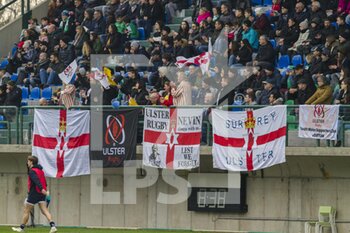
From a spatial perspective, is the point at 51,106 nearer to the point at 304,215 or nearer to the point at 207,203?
the point at 207,203

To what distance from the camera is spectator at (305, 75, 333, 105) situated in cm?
2727

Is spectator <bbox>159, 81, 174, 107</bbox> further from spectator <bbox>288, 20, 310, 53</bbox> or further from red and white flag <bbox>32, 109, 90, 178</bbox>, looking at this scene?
spectator <bbox>288, 20, 310, 53</bbox>

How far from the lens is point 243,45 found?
30359mm

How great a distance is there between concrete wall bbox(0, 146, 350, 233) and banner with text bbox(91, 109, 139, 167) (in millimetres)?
1147

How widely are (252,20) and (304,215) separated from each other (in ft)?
17.9

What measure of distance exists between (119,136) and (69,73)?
352cm

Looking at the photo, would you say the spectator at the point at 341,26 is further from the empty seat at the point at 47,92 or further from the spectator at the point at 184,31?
the empty seat at the point at 47,92

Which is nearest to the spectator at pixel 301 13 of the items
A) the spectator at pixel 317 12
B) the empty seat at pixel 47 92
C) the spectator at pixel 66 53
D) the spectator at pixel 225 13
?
the spectator at pixel 317 12

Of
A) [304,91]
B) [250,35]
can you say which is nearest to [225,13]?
[250,35]

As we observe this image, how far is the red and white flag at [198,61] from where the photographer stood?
3016 centimetres

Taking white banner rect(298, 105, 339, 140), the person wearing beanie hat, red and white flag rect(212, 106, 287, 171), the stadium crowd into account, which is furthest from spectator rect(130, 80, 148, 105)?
white banner rect(298, 105, 339, 140)

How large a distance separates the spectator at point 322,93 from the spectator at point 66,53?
8.49 meters

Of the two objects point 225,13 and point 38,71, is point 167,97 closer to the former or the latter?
point 225,13

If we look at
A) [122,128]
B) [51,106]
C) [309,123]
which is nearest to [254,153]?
[309,123]
